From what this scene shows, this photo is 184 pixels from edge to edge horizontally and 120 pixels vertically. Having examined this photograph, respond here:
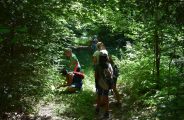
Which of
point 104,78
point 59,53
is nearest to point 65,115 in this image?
point 104,78

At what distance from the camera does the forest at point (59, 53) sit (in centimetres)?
723

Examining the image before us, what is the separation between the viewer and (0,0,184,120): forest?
285 inches

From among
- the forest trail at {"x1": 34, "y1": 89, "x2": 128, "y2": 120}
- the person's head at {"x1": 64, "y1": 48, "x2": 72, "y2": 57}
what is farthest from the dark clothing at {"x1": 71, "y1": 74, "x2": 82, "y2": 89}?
the forest trail at {"x1": 34, "y1": 89, "x2": 128, "y2": 120}

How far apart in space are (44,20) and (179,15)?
12.7 feet

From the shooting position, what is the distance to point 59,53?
11367 mm

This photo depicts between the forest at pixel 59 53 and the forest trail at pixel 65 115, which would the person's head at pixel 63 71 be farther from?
the forest trail at pixel 65 115

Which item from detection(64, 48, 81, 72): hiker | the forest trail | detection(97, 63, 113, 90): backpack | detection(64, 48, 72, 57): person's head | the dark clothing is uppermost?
detection(64, 48, 72, 57): person's head

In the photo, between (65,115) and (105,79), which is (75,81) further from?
(105,79)

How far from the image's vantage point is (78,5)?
9.39m

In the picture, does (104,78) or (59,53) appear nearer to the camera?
(104,78)

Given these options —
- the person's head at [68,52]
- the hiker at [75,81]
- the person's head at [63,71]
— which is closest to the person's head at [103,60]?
the person's head at [68,52]

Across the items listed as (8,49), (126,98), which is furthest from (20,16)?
(126,98)

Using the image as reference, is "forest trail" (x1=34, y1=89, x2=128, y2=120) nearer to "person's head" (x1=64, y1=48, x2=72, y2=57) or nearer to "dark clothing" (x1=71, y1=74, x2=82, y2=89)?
"dark clothing" (x1=71, y1=74, x2=82, y2=89)

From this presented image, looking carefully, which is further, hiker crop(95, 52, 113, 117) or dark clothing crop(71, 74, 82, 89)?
dark clothing crop(71, 74, 82, 89)
